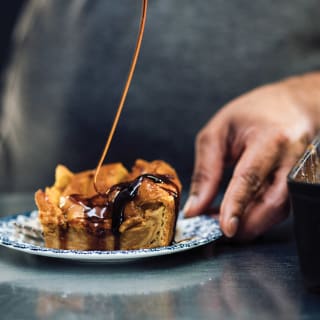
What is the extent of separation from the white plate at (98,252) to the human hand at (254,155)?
0.18 feet

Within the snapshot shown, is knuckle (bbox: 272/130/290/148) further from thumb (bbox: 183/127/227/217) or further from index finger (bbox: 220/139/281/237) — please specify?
thumb (bbox: 183/127/227/217)

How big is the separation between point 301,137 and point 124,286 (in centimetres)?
51

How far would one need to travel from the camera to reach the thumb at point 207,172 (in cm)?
116

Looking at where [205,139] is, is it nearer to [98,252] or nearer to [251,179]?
[251,179]

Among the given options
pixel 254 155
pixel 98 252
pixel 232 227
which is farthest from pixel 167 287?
pixel 254 155

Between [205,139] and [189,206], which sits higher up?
[205,139]

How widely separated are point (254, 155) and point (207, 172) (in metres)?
0.13

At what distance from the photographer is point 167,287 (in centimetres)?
80

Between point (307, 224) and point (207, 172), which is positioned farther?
point (207, 172)

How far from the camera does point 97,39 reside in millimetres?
1867

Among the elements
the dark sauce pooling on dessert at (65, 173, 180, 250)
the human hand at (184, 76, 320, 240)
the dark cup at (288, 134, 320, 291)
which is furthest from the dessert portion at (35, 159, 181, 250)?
the dark cup at (288, 134, 320, 291)

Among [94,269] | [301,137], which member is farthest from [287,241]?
[94,269]

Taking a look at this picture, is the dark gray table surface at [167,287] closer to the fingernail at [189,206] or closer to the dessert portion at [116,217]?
the dessert portion at [116,217]

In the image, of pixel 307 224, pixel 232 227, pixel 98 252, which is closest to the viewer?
A: pixel 307 224
